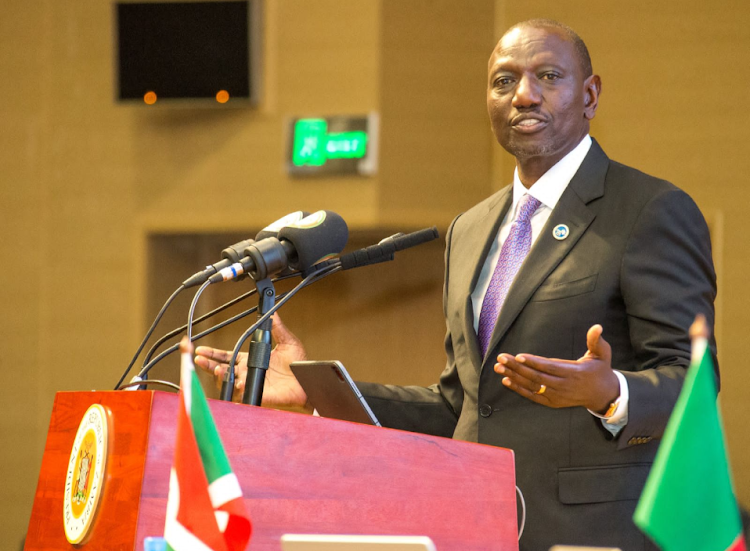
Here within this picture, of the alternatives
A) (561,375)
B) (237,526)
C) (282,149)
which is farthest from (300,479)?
(282,149)

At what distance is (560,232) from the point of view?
6.89 ft

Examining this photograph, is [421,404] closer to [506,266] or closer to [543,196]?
[506,266]

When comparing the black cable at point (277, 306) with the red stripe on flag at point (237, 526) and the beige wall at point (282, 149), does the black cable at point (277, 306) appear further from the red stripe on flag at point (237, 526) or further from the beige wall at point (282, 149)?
the beige wall at point (282, 149)

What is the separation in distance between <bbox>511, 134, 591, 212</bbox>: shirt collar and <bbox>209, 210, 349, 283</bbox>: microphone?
616 mm

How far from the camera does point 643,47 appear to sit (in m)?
5.11

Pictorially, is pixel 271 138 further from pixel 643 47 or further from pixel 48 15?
pixel 643 47

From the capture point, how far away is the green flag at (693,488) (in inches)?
40.5

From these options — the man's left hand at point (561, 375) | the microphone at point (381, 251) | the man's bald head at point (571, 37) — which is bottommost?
the man's left hand at point (561, 375)

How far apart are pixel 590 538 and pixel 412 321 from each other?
3946mm

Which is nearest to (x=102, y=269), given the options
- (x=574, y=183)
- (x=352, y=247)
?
(x=352, y=247)

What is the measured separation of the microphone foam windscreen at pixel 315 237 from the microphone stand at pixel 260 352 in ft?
0.26

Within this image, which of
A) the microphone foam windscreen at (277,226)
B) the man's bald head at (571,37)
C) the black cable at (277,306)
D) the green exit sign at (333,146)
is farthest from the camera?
the green exit sign at (333,146)

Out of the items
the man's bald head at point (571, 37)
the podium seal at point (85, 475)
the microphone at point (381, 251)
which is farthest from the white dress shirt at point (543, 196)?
the podium seal at point (85, 475)

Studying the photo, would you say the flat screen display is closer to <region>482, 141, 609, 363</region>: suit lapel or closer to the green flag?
<region>482, 141, 609, 363</region>: suit lapel
